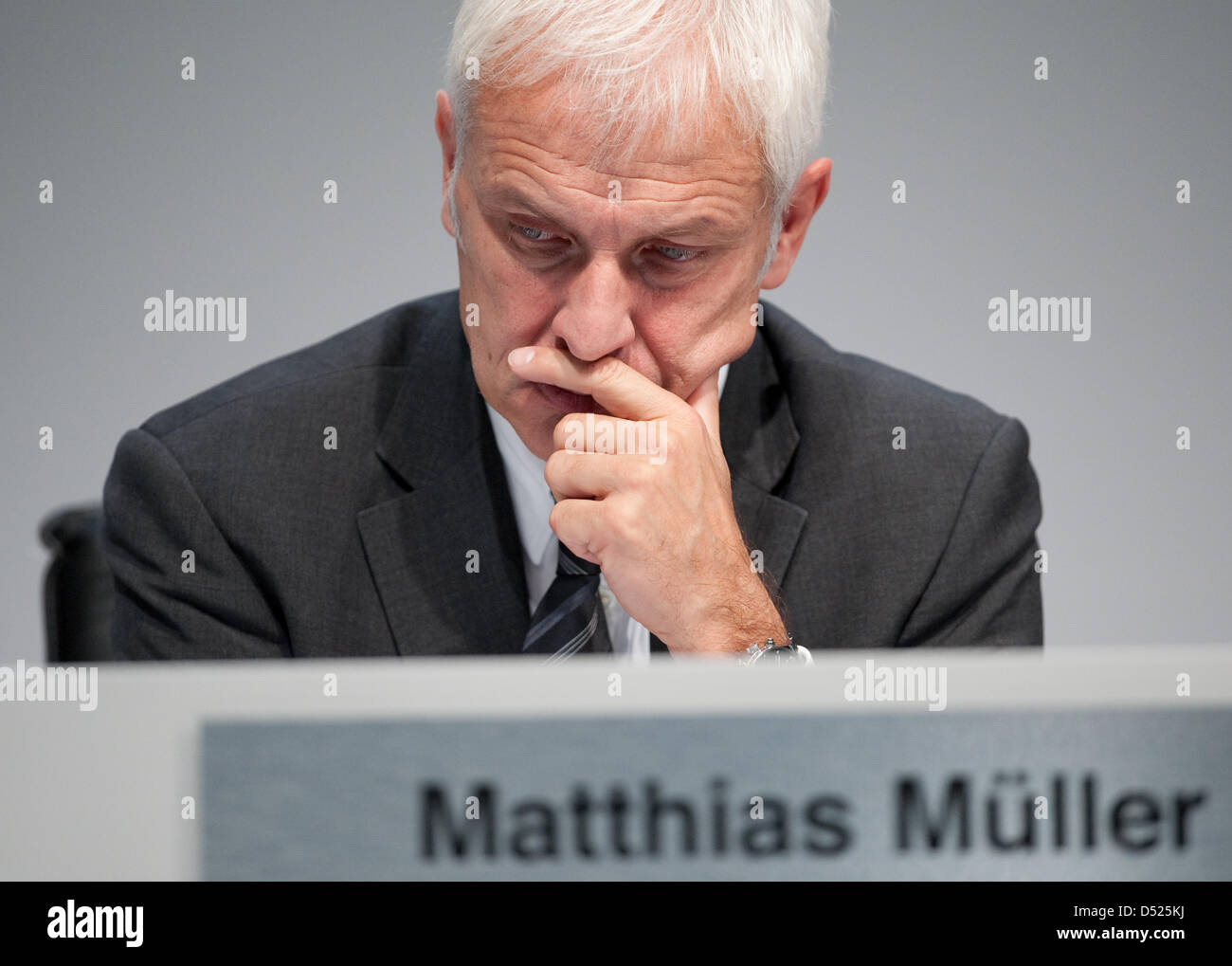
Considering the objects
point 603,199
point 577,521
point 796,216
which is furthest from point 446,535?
point 796,216

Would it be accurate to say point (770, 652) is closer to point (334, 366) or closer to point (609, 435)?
point (609, 435)

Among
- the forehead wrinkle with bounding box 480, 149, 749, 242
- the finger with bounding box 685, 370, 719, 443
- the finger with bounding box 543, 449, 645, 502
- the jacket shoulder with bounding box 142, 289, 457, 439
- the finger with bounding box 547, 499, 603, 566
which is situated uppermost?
the forehead wrinkle with bounding box 480, 149, 749, 242

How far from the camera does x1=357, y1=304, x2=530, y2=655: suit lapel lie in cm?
176

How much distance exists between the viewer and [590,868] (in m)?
0.67

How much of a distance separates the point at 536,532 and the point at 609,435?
0.29m

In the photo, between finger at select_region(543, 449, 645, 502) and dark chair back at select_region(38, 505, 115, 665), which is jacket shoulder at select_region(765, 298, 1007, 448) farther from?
dark chair back at select_region(38, 505, 115, 665)

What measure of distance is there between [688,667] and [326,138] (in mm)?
2176

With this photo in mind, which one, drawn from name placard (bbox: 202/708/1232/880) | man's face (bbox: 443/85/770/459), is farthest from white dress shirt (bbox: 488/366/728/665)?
name placard (bbox: 202/708/1232/880)

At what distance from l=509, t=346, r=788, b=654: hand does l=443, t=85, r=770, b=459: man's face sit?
0.05 meters

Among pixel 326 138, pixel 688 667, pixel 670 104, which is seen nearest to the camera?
pixel 688 667

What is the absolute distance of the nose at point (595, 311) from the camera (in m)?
1.57

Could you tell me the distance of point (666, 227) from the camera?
1565 mm
